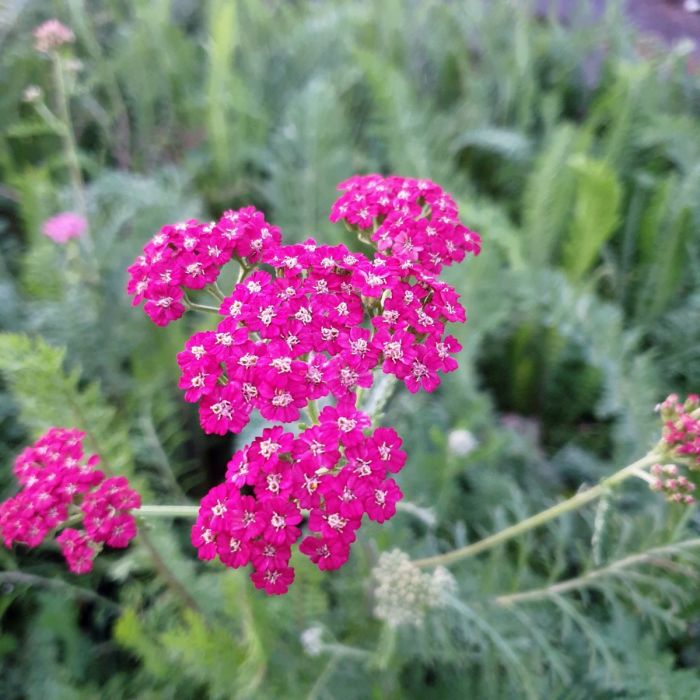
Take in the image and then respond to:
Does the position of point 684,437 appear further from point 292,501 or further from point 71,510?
point 71,510

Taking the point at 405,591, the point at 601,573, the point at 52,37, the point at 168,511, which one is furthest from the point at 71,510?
the point at 52,37

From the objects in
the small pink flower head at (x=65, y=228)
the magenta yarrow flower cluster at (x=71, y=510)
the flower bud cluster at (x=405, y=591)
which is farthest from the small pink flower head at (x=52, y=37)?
the flower bud cluster at (x=405, y=591)

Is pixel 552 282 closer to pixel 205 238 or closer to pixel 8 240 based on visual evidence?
pixel 205 238

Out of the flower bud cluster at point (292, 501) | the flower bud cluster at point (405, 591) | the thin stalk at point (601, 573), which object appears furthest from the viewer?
the thin stalk at point (601, 573)

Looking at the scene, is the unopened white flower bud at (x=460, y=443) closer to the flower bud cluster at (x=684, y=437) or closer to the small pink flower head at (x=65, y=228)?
the flower bud cluster at (x=684, y=437)

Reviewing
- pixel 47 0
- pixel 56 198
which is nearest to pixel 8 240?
pixel 56 198

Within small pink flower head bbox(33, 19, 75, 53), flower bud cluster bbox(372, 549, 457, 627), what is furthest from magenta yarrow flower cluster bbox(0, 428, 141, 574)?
small pink flower head bbox(33, 19, 75, 53)
